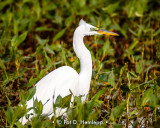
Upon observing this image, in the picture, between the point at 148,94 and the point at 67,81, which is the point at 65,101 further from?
the point at 148,94

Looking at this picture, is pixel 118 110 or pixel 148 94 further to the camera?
pixel 148 94

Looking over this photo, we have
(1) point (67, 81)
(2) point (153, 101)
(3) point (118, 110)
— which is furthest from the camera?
(1) point (67, 81)

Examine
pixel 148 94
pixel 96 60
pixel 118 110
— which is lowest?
pixel 118 110

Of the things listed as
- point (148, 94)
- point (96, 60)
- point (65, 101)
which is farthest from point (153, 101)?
point (96, 60)

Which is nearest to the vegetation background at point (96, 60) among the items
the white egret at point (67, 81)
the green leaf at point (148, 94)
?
the green leaf at point (148, 94)

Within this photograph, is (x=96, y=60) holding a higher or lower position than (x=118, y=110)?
higher

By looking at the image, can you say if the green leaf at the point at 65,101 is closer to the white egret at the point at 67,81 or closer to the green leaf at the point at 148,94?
the white egret at the point at 67,81

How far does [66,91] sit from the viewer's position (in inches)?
106

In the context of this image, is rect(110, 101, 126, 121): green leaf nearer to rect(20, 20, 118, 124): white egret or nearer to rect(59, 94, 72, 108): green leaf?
rect(59, 94, 72, 108): green leaf

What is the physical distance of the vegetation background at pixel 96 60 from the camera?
2.39 m

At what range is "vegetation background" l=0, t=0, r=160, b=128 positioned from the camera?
239 cm

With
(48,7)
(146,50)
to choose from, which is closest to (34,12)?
(48,7)

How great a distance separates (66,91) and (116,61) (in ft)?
5.23

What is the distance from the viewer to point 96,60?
12.0ft
